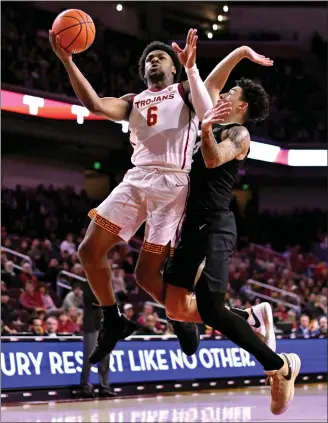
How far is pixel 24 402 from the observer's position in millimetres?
11656

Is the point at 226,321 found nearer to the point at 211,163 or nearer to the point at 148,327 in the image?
the point at 211,163

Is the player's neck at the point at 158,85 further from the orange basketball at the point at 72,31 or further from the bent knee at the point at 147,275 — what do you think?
the bent knee at the point at 147,275

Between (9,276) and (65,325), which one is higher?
(9,276)

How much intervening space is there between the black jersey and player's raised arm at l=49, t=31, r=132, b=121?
0.68 metres

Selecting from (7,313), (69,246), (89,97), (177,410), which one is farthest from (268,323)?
(69,246)

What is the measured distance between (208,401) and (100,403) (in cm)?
168

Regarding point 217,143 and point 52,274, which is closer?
point 217,143

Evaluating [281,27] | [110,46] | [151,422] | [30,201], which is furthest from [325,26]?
[151,422]

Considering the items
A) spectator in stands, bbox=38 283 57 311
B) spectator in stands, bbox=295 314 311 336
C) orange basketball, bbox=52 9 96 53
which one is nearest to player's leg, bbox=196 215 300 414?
orange basketball, bbox=52 9 96 53

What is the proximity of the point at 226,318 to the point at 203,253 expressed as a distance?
1.56 feet

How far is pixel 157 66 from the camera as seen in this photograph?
6.29 m

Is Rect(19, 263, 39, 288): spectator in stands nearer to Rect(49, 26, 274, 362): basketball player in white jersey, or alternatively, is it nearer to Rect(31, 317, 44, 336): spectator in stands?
Rect(31, 317, 44, 336): spectator in stands

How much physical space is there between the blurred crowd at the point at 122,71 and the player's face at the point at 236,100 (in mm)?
12852

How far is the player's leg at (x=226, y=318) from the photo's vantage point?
5992 millimetres
